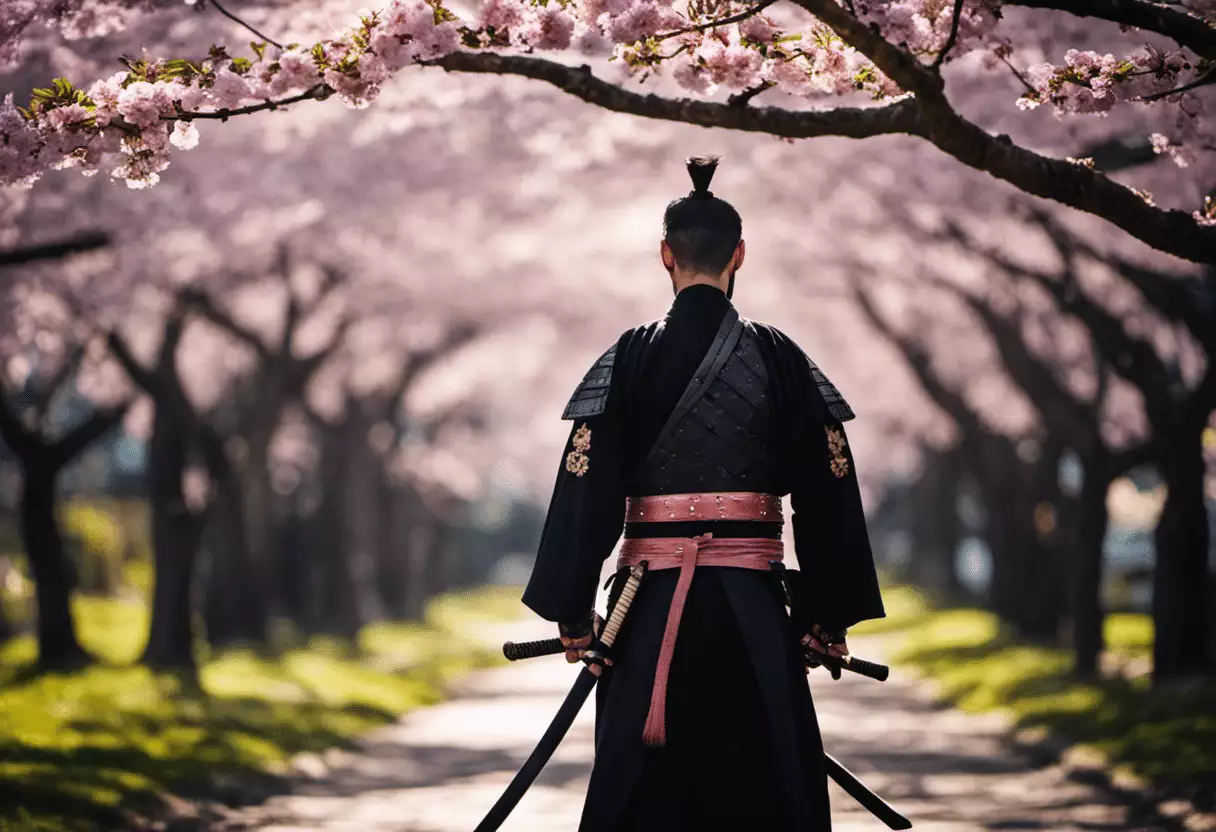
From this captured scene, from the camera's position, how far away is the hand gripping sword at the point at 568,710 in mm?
5938

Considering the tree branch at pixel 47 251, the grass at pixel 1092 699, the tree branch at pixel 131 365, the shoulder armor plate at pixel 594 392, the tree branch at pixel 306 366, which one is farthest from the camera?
the tree branch at pixel 306 366

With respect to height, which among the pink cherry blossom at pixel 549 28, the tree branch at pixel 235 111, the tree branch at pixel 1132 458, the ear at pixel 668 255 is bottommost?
the ear at pixel 668 255

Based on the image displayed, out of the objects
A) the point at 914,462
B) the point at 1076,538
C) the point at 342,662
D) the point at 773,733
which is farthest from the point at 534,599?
the point at 914,462

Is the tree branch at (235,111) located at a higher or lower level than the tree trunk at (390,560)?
lower

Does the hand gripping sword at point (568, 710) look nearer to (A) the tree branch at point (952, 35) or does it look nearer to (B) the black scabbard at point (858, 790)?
(B) the black scabbard at point (858, 790)

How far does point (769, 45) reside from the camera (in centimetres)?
786

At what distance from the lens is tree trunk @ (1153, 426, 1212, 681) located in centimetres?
1711

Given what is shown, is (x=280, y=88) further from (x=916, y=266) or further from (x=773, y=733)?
(x=916, y=266)

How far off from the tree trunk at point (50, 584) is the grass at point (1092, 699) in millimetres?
10704

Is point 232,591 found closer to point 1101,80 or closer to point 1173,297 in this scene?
point 1173,297

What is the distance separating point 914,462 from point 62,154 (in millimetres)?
50309


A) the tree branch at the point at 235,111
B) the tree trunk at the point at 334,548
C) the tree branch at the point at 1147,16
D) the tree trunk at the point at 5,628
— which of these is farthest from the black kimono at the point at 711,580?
the tree trunk at the point at 334,548

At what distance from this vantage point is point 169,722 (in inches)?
589

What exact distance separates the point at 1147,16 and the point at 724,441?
264cm
